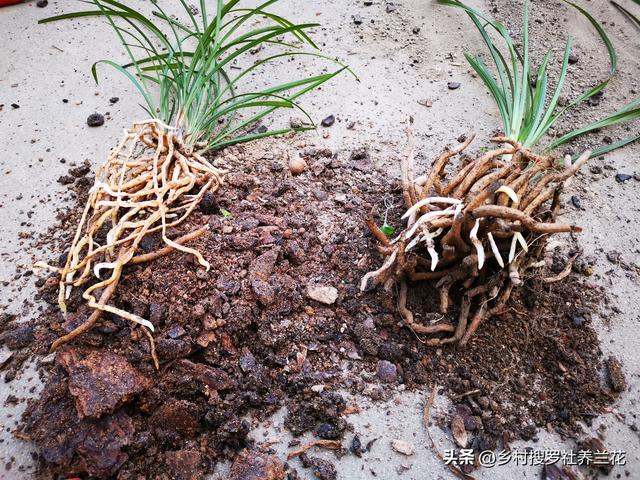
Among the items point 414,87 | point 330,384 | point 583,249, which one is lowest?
point 330,384

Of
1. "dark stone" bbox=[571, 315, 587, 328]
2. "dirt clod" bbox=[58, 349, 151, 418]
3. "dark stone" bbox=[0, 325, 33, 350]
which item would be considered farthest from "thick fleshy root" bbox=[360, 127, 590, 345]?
"dark stone" bbox=[0, 325, 33, 350]

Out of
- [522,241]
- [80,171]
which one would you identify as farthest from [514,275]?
[80,171]

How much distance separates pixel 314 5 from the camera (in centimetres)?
212

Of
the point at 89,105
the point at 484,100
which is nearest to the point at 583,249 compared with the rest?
the point at 484,100

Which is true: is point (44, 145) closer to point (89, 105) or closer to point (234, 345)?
point (89, 105)

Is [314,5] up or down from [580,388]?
up

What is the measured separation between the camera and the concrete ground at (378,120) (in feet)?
3.60

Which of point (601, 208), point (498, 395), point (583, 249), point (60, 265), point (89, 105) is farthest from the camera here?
point (89, 105)

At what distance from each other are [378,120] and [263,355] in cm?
92

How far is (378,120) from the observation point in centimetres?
171

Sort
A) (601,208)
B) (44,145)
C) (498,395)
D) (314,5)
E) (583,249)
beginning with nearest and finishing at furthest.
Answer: (498,395) → (583,249) → (601,208) → (44,145) → (314,5)

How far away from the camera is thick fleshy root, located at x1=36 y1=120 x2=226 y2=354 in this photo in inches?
45.1

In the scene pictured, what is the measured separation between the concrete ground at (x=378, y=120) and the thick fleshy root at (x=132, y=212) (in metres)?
0.17

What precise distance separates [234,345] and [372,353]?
12.1 inches
